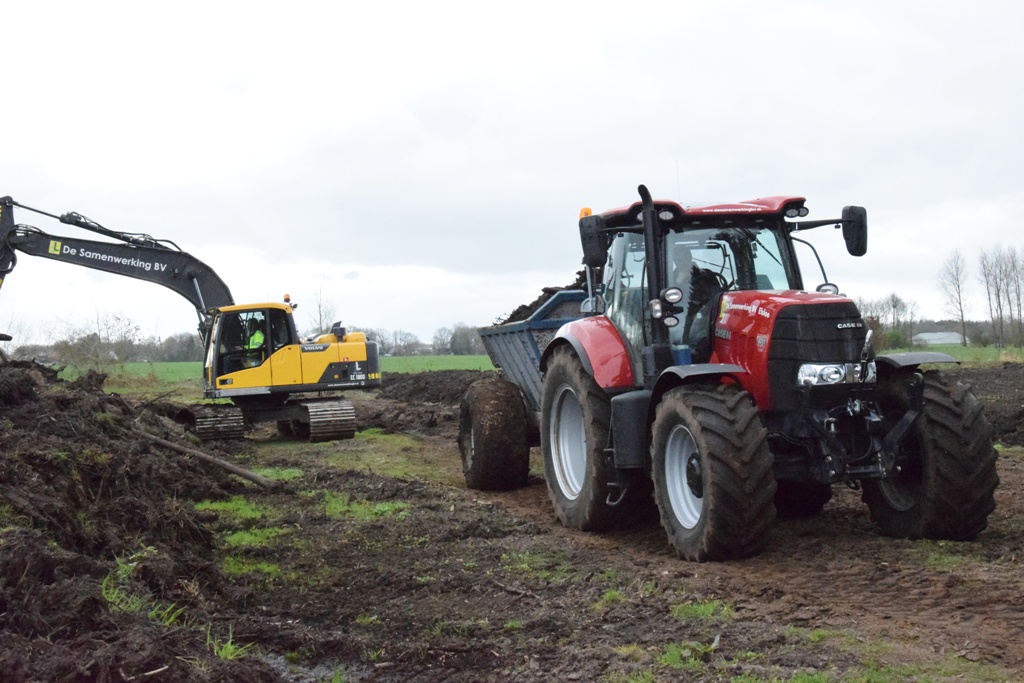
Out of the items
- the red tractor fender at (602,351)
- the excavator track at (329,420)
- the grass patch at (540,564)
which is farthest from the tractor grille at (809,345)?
the excavator track at (329,420)

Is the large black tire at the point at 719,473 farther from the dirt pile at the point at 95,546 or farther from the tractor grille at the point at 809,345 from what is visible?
the dirt pile at the point at 95,546

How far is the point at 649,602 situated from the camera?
19.4 ft

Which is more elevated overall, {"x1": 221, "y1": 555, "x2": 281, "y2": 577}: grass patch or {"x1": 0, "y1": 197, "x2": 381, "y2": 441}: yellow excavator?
{"x1": 0, "y1": 197, "x2": 381, "y2": 441}: yellow excavator

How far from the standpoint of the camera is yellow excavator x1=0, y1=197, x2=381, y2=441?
670 inches

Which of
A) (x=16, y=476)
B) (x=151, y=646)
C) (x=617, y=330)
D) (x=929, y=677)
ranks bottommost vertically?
(x=929, y=677)

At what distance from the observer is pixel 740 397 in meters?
6.54

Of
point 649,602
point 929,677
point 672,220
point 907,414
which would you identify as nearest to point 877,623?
point 929,677

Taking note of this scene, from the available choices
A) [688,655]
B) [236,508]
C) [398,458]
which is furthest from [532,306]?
[688,655]

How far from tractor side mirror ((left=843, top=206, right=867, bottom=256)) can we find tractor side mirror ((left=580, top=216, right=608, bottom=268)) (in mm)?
1839

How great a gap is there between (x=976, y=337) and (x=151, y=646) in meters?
53.9

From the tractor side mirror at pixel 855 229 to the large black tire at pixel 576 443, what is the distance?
2.17 m

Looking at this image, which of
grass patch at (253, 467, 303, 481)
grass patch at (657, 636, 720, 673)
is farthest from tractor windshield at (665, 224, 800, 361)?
grass patch at (253, 467, 303, 481)

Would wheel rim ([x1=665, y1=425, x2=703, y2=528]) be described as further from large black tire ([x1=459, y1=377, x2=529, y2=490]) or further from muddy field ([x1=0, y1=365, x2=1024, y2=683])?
large black tire ([x1=459, y1=377, x2=529, y2=490])

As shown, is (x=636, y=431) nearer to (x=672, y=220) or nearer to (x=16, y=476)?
(x=672, y=220)
